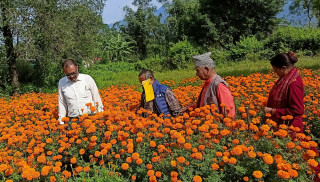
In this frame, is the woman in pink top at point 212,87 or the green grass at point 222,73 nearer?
the woman in pink top at point 212,87

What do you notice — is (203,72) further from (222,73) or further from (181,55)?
(181,55)

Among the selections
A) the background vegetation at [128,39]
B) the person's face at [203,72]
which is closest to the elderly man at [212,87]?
the person's face at [203,72]

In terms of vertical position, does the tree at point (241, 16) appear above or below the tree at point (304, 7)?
below

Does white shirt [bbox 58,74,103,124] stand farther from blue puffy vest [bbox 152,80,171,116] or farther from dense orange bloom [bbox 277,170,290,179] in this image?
dense orange bloom [bbox 277,170,290,179]

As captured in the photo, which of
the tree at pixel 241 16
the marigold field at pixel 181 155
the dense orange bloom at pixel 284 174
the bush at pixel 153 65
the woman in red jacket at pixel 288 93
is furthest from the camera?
the tree at pixel 241 16

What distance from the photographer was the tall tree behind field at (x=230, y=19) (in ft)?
74.7

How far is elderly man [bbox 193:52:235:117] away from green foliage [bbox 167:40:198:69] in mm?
15679

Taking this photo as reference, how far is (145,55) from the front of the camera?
37.5 m

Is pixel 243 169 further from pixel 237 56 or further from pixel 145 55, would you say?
pixel 145 55

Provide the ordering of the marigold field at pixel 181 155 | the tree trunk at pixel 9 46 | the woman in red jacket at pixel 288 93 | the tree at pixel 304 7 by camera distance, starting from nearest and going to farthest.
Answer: the marigold field at pixel 181 155
the woman in red jacket at pixel 288 93
the tree trunk at pixel 9 46
the tree at pixel 304 7

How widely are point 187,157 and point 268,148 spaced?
0.71 metres

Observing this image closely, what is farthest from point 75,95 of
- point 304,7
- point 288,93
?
point 304,7

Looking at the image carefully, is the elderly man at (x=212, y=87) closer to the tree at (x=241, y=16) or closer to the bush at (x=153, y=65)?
the bush at (x=153, y=65)

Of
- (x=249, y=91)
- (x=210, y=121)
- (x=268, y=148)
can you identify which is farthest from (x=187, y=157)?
(x=249, y=91)
